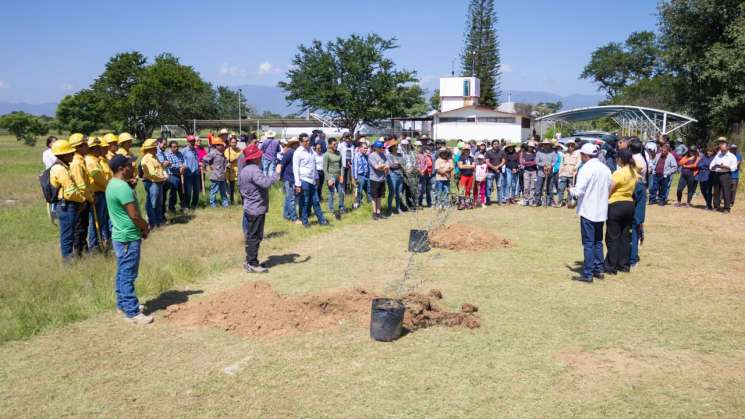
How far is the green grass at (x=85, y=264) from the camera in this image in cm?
610

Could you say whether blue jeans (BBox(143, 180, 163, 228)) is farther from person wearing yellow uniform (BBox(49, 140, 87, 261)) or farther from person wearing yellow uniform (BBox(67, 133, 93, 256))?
person wearing yellow uniform (BBox(49, 140, 87, 261))

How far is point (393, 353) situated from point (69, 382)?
9.19 ft

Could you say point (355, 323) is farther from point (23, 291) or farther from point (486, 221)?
point (486, 221)

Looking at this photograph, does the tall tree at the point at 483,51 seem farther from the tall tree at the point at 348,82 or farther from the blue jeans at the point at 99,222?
the blue jeans at the point at 99,222

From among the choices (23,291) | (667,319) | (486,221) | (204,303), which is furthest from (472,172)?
(23,291)

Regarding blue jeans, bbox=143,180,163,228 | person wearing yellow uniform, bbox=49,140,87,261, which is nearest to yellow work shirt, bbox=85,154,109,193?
person wearing yellow uniform, bbox=49,140,87,261

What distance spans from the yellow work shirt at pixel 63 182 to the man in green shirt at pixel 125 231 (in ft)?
7.01

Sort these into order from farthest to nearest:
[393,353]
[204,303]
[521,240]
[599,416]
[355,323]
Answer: [521,240], [204,303], [355,323], [393,353], [599,416]

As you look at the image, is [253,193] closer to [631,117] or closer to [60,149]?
[60,149]

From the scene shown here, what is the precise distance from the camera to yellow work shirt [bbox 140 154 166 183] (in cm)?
1077

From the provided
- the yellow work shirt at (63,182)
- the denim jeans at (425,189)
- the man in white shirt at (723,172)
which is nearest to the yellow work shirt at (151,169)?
the yellow work shirt at (63,182)

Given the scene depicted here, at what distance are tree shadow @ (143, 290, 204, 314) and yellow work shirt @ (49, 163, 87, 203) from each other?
80.2 inches

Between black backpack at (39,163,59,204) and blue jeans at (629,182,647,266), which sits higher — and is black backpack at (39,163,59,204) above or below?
above

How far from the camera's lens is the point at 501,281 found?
Result: 25.0 feet
